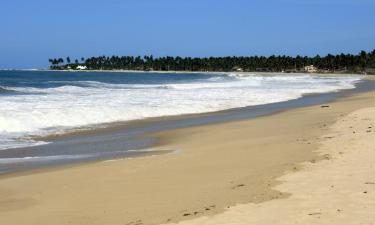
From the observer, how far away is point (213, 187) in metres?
7.44

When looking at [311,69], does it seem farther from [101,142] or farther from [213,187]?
[213,187]

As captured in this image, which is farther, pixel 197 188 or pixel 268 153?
pixel 268 153

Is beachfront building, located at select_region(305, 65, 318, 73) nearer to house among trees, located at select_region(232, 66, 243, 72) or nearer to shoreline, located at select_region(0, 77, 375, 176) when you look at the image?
house among trees, located at select_region(232, 66, 243, 72)

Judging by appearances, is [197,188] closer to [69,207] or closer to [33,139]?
[69,207]

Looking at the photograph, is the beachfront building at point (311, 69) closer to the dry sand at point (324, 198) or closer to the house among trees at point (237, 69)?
the house among trees at point (237, 69)

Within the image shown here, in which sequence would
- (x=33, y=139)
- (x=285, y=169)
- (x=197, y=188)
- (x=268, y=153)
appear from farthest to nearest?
1. (x=33, y=139)
2. (x=268, y=153)
3. (x=285, y=169)
4. (x=197, y=188)

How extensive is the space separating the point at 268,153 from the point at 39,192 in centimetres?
444

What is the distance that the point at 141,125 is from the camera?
17.1 m

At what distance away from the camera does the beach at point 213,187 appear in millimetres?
5941

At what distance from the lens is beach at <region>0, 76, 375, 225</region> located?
594cm

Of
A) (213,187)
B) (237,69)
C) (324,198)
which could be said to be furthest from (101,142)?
(237,69)

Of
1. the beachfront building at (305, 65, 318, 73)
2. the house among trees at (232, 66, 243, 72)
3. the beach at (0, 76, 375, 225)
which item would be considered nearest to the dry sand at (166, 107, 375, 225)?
the beach at (0, 76, 375, 225)

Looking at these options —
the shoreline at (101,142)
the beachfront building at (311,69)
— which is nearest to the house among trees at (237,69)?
the beachfront building at (311,69)

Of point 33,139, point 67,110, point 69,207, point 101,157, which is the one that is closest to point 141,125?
point 67,110
